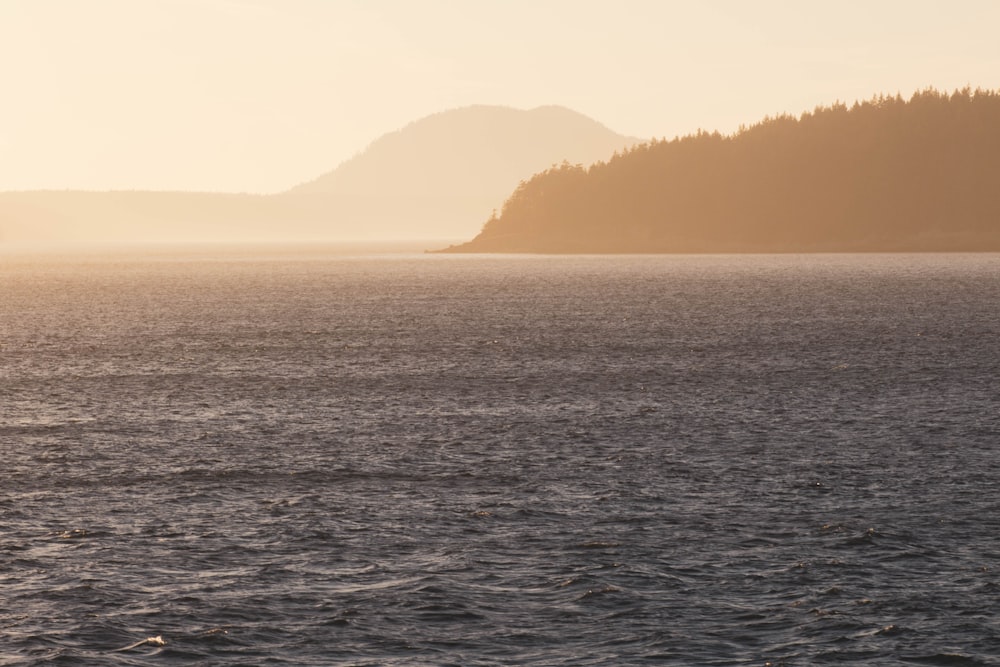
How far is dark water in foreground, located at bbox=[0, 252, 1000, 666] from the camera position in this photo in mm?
26188

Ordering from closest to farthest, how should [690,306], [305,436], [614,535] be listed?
1. [614,535]
2. [305,436]
3. [690,306]

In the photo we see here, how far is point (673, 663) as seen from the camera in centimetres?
2447

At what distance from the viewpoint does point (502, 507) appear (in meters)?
36.4

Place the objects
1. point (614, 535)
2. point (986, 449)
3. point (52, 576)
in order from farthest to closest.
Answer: point (986, 449)
point (614, 535)
point (52, 576)

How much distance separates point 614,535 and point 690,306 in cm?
9289

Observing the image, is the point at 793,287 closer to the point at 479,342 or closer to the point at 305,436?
the point at 479,342

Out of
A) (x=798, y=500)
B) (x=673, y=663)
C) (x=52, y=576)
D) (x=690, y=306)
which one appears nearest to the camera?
(x=673, y=663)

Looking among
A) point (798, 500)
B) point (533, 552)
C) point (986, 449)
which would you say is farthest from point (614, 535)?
point (986, 449)

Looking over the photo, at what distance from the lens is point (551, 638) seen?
84.7ft

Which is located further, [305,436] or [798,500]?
[305,436]

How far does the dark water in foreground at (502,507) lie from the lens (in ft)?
85.9

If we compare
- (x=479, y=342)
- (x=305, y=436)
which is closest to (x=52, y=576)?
(x=305, y=436)

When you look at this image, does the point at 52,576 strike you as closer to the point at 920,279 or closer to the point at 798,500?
the point at 798,500

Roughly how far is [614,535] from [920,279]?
151 m
